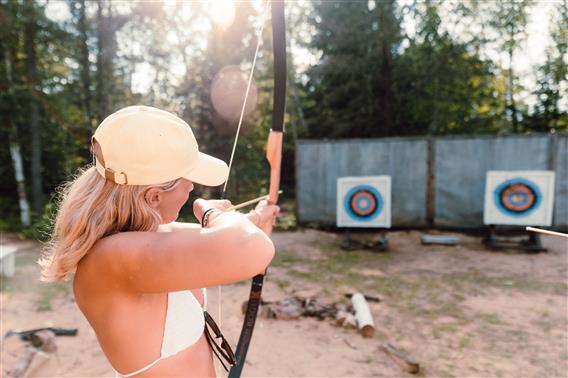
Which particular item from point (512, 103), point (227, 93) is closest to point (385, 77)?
point (512, 103)

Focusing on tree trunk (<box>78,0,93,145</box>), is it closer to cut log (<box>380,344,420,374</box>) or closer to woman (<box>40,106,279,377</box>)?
cut log (<box>380,344,420,374</box>)

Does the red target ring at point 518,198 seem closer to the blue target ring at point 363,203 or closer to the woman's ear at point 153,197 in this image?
the blue target ring at point 363,203

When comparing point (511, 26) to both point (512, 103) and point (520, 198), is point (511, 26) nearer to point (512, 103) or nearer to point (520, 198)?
point (512, 103)

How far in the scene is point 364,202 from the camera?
19.7ft

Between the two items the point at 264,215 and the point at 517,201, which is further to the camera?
the point at 517,201

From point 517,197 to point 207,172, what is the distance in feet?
19.8

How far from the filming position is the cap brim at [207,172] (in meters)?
0.83

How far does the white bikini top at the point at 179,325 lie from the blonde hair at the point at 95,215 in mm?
172

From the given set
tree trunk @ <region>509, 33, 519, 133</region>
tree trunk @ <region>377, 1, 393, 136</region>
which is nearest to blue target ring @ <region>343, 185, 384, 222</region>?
tree trunk @ <region>377, 1, 393, 136</region>

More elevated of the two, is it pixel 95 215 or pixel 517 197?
pixel 95 215

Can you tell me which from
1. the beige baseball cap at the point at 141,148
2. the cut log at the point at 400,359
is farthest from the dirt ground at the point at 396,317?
the beige baseball cap at the point at 141,148

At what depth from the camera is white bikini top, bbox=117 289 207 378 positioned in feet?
2.71

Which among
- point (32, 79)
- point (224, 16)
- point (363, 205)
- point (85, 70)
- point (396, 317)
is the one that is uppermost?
point (224, 16)

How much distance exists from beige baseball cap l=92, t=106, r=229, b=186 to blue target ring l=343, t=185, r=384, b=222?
536 cm
